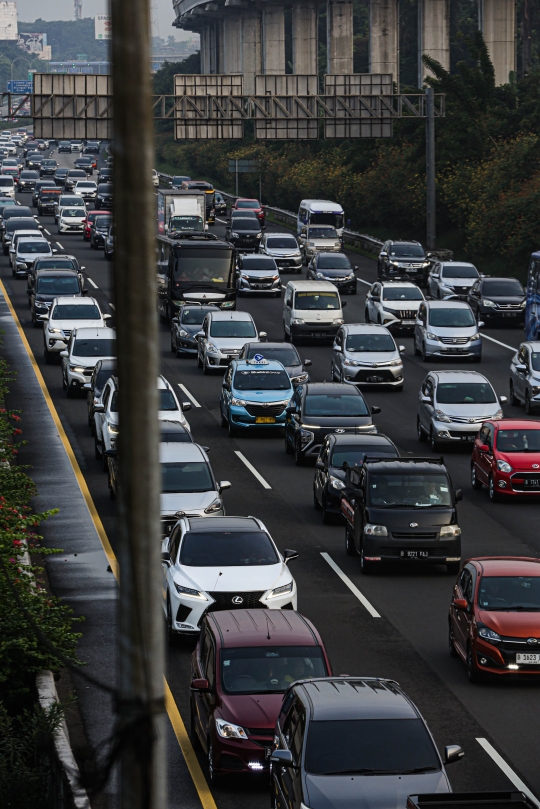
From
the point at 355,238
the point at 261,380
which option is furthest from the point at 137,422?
the point at 355,238

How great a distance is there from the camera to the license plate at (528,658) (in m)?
18.3

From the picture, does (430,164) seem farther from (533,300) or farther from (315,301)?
(533,300)

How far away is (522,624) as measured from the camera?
727 inches

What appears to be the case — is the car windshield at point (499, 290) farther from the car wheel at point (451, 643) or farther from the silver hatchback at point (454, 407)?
the car wheel at point (451, 643)

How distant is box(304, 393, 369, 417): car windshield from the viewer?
33219 millimetres

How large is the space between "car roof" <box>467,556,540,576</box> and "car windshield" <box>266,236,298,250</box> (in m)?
51.3

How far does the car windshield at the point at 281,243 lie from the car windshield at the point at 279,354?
30133 mm

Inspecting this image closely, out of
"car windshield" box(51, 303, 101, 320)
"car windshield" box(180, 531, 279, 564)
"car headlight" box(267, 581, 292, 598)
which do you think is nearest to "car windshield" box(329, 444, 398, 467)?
"car windshield" box(180, 531, 279, 564)

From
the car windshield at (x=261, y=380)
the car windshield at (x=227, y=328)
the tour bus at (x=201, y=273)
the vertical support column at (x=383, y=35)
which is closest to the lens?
the car windshield at (x=261, y=380)

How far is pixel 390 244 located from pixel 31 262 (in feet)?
52.0

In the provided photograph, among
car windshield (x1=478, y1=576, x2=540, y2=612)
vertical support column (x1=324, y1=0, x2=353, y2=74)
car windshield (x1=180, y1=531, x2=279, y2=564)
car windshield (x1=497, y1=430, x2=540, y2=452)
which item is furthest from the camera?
vertical support column (x1=324, y1=0, x2=353, y2=74)

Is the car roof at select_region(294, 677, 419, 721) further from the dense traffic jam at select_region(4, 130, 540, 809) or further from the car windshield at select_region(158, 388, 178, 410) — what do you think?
the car windshield at select_region(158, 388, 178, 410)

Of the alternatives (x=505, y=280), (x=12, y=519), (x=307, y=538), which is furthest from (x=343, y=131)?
(x=12, y=519)

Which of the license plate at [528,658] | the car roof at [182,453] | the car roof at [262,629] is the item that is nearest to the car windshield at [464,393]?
the car roof at [182,453]
